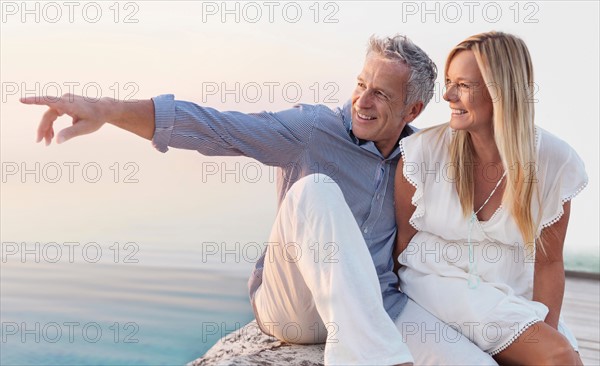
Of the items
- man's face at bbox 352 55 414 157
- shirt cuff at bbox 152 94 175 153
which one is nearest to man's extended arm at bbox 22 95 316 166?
shirt cuff at bbox 152 94 175 153

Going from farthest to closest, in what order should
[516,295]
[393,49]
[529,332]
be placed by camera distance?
[393,49]
[516,295]
[529,332]

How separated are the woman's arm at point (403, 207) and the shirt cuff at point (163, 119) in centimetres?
66

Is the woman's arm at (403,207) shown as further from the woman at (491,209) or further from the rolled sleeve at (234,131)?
the rolled sleeve at (234,131)

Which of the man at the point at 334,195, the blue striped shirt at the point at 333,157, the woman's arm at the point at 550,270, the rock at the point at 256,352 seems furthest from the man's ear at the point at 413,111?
the rock at the point at 256,352

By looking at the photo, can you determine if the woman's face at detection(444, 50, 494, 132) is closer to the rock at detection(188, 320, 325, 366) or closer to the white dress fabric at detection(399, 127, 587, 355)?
the white dress fabric at detection(399, 127, 587, 355)

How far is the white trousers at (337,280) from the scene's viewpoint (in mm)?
1620

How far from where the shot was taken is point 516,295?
6.73 feet

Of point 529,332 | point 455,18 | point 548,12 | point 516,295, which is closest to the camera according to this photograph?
point 529,332

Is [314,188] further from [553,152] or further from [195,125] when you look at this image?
[553,152]

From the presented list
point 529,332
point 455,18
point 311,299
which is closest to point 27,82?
point 455,18

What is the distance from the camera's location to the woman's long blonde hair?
6.40 feet

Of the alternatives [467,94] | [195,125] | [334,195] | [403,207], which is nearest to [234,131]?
[195,125]

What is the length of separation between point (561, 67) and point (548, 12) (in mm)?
421

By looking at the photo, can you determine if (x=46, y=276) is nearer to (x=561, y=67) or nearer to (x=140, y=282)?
(x=140, y=282)
